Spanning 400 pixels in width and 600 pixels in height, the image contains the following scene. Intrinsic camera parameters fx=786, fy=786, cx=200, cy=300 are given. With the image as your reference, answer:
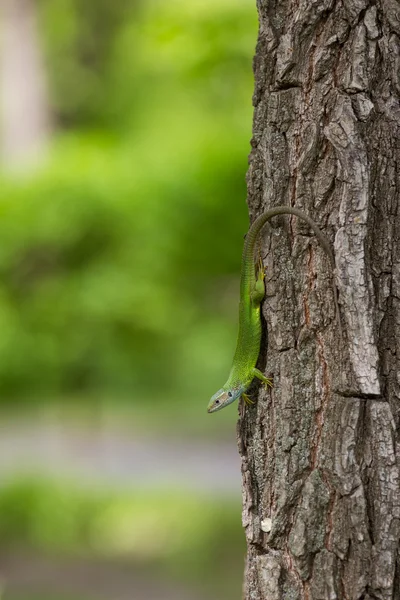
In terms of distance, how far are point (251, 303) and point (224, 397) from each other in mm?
942

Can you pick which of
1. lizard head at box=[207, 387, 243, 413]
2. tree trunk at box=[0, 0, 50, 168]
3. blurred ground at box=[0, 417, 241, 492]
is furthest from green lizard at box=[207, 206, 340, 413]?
tree trunk at box=[0, 0, 50, 168]

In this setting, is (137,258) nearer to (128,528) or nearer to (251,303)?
(128,528)

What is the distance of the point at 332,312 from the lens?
103 inches

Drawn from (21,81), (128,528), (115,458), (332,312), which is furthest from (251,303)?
(115,458)

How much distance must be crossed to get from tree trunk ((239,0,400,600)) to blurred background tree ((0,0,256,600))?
137 inches

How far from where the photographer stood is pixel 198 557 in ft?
30.1

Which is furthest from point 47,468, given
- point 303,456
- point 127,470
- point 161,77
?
point 303,456

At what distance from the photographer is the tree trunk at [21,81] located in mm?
11305

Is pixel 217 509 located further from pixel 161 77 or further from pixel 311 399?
pixel 311 399

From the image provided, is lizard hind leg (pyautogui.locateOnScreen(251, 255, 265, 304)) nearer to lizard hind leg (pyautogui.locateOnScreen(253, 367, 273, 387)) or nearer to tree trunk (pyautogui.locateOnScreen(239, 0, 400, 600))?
tree trunk (pyautogui.locateOnScreen(239, 0, 400, 600))

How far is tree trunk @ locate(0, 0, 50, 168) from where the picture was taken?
11305 millimetres

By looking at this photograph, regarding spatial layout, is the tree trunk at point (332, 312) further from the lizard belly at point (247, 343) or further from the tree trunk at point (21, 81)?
the tree trunk at point (21, 81)

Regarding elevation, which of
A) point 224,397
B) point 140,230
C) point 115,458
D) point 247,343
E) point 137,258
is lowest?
point 115,458

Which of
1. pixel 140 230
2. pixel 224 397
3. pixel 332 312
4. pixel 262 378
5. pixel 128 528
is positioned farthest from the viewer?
pixel 128 528
